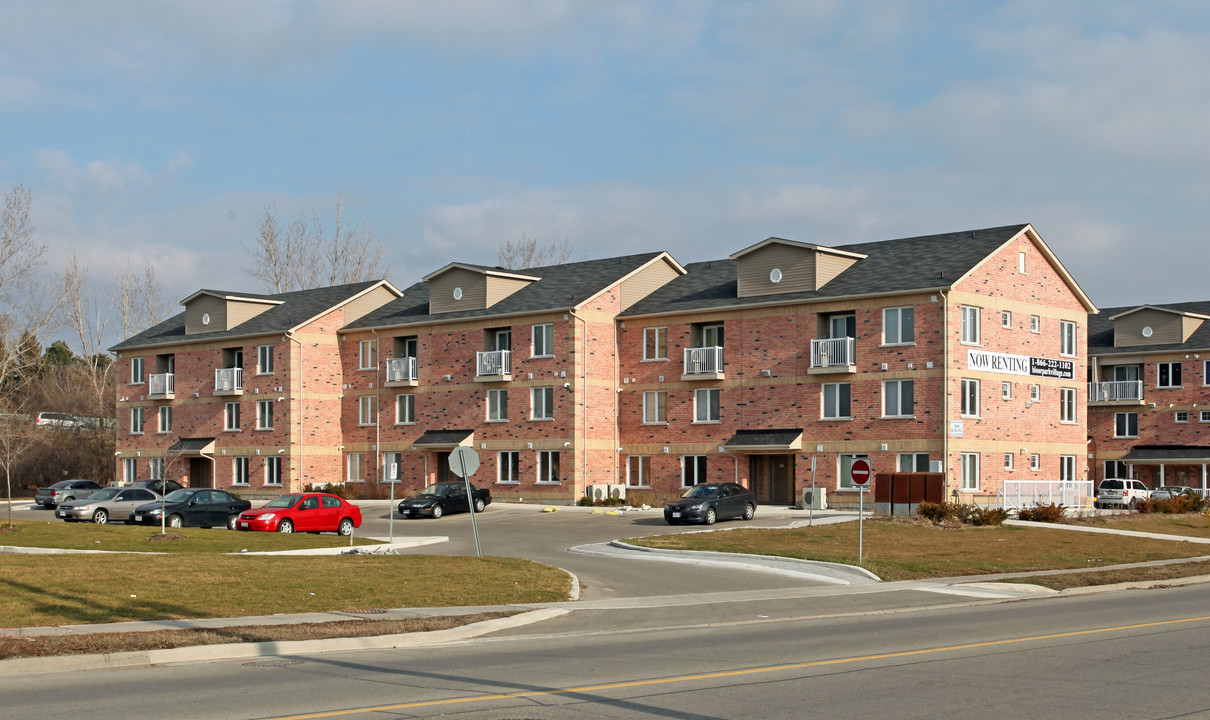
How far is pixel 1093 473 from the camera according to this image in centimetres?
6644

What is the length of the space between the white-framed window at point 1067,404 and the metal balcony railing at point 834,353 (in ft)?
34.8

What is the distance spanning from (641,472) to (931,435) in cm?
1332

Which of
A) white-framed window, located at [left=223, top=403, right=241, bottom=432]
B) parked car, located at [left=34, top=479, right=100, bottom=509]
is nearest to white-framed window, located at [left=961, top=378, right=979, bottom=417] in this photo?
white-framed window, located at [left=223, top=403, right=241, bottom=432]

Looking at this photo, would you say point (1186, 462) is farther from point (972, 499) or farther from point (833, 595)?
point (833, 595)

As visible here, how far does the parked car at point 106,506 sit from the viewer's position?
42.8m

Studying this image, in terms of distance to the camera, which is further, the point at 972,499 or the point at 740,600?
the point at 972,499

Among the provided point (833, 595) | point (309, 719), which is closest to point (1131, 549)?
point (833, 595)

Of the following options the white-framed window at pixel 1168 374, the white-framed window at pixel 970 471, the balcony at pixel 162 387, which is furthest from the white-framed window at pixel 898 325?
the balcony at pixel 162 387

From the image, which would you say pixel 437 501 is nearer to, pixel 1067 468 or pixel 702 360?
pixel 702 360

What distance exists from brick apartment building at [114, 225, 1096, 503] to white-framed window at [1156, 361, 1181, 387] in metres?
13.5

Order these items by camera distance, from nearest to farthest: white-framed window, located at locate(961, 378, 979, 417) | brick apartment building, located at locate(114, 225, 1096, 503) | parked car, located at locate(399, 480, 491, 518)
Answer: white-framed window, located at locate(961, 378, 979, 417), brick apartment building, located at locate(114, 225, 1096, 503), parked car, located at locate(399, 480, 491, 518)

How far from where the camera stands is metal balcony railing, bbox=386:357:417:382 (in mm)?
56719

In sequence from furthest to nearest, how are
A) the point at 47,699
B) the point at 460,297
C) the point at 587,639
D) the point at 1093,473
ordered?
the point at 1093,473 → the point at 460,297 → the point at 587,639 → the point at 47,699

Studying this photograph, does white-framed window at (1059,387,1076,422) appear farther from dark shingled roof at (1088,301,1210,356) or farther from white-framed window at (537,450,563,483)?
white-framed window at (537,450,563,483)
